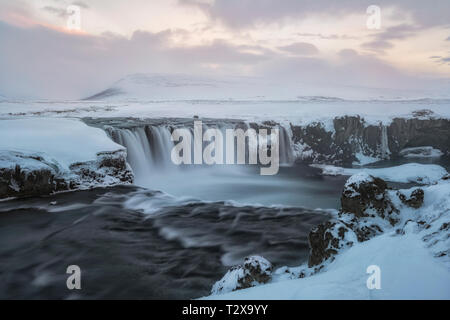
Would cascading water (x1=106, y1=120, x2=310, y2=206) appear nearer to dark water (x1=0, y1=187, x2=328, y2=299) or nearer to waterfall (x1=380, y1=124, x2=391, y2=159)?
dark water (x1=0, y1=187, x2=328, y2=299)

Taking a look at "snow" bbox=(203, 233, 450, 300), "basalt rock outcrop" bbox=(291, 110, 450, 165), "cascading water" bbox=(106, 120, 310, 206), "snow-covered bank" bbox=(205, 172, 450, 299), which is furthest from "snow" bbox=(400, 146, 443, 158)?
"snow" bbox=(203, 233, 450, 300)

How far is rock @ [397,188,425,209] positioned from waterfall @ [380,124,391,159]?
17732 millimetres

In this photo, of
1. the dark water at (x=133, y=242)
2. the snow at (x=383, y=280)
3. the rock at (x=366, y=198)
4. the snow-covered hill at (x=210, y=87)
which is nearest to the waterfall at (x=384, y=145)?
the dark water at (x=133, y=242)

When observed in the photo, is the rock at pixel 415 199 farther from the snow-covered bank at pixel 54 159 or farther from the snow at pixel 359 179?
the snow-covered bank at pixel 54 159

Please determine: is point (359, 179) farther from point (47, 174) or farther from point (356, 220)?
point (47, 174)

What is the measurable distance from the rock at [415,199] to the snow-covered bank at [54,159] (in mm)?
→ 9786

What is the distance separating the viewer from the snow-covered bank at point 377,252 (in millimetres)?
3139

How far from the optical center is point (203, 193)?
1297cm

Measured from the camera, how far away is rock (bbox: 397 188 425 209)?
5996mm

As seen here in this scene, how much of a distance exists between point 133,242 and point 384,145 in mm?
20414

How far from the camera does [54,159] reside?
1080 cm

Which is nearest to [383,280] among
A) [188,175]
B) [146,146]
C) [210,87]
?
[188,175]
